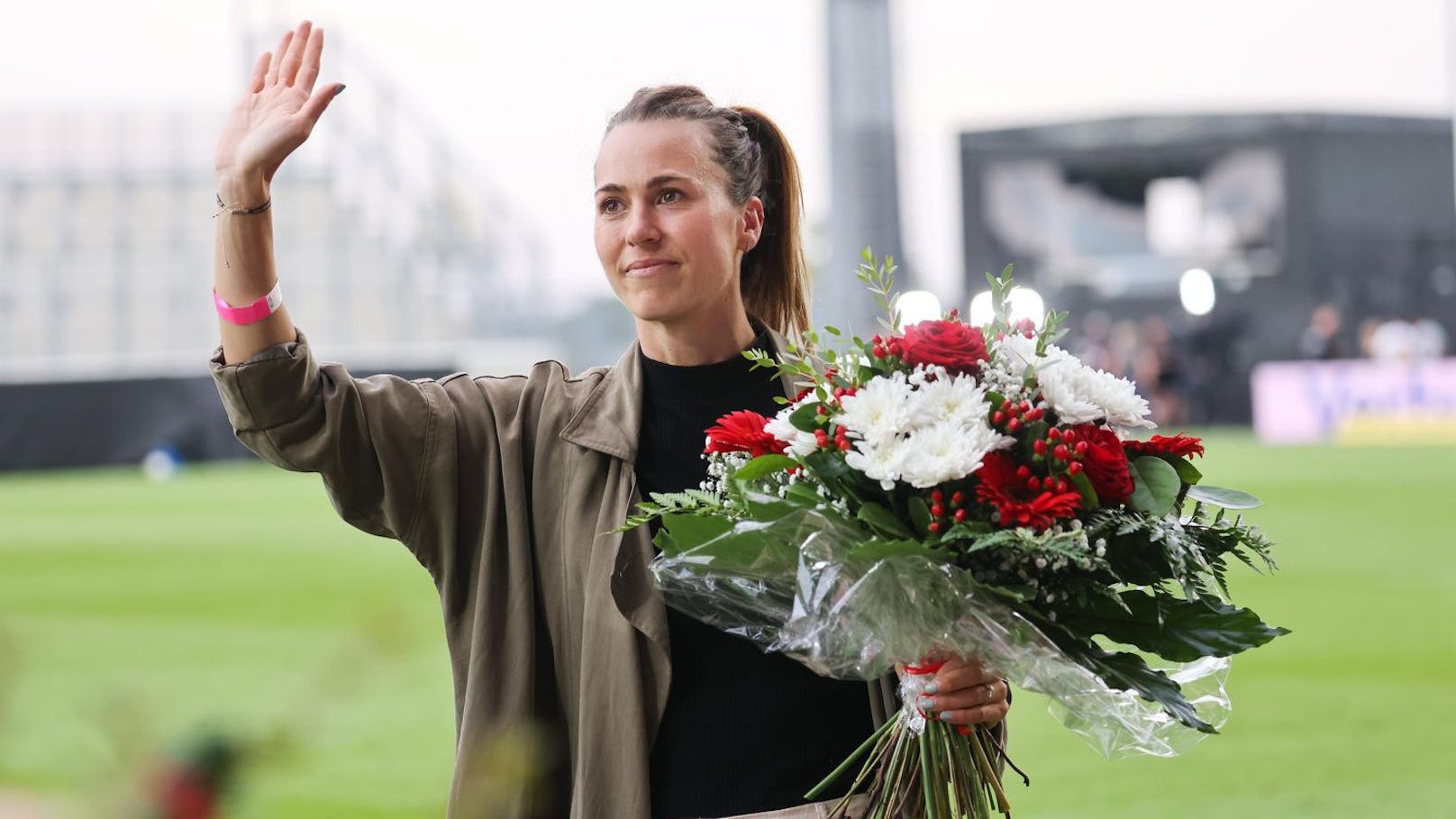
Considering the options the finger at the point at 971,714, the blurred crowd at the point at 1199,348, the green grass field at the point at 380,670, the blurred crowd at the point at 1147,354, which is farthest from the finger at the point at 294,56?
the blurred crowd at the point at 1199,348

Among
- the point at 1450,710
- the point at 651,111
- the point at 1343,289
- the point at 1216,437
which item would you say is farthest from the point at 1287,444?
the point at 651,111

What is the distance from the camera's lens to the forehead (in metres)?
2.27

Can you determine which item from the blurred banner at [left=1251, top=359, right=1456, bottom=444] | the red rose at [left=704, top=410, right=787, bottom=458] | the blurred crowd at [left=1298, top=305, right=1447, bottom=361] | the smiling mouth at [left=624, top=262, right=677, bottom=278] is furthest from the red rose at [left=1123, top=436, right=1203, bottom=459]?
the blurred crowd at [left=1298, top=305, right=1447, bottom=361]

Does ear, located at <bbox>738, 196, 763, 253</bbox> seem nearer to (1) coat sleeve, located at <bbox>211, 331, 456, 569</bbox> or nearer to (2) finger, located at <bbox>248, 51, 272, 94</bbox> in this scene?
(1) coat sleeve, located at <bbox>211, 331, 456, 569</bbox>

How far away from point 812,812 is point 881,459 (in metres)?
0.53

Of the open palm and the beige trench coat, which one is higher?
the open palm

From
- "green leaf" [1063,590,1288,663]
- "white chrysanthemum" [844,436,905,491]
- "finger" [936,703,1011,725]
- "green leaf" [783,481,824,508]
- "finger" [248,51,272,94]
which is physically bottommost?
"finger" [936,703,1011,725]

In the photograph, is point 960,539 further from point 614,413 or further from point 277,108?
point 277,108

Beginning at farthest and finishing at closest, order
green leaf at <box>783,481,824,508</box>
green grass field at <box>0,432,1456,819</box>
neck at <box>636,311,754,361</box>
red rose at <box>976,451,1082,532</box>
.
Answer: neck at <box>636,311,754,361</box> < green leaf at <box>783,481,824,508</box> < red rose at <box>976,451,1082,532</box> < green grass field at <box>0,432,1456,819</box>

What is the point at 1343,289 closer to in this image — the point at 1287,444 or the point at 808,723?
the point at 1287,444

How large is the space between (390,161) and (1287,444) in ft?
54.2

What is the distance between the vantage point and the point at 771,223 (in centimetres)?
260

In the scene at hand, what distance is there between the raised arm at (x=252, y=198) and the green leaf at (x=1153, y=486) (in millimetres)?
1025

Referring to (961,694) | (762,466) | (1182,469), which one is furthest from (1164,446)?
(762,466)
